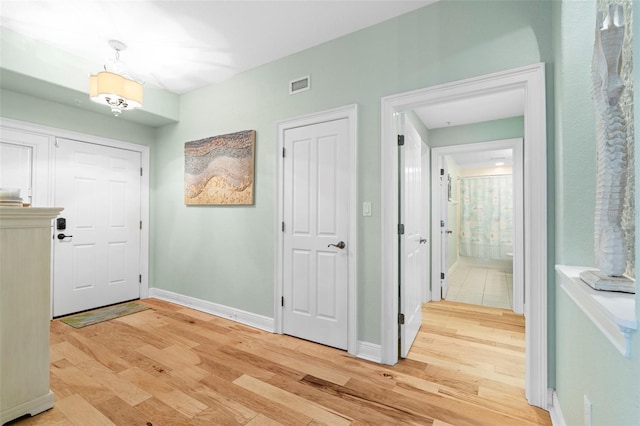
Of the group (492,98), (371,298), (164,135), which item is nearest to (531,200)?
(371,298)

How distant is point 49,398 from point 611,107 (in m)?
3.18

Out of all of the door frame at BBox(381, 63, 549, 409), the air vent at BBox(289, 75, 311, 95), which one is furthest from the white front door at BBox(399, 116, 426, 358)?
the air vent at BBox(289, 75, 311, 95)

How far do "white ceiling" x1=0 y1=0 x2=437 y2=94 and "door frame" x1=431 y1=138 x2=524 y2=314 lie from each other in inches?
93.5

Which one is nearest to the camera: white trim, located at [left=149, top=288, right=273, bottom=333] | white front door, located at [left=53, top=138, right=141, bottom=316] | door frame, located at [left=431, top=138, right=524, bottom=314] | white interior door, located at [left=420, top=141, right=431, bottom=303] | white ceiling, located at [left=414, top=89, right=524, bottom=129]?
white trim, located at [left=149, top=288, right=273, bottom=333]

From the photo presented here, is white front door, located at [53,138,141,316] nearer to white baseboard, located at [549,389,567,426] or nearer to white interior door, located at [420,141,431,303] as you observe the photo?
white interior door, located at [420,141,431,303]

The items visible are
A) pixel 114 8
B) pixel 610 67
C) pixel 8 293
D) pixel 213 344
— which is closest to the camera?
pixel 610 67

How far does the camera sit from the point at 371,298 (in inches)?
95.7

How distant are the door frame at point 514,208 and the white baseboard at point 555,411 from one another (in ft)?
6.46

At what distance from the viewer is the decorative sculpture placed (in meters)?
1.08

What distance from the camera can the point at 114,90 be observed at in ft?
7.91

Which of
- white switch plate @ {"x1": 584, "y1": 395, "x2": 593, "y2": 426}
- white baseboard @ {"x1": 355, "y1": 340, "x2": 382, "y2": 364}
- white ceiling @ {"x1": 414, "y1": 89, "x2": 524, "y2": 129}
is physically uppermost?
white ceiling @ {"x1": 414, "y1": 89, "x2": 524, "y2": 129}

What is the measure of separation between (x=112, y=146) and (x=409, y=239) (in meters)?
3.84

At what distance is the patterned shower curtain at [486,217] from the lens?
7.35 meters

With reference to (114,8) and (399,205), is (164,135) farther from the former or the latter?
(399,205)
